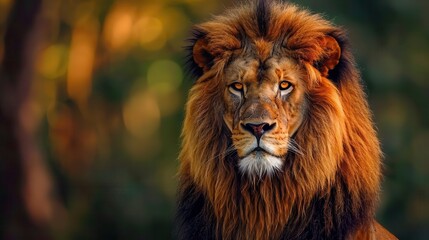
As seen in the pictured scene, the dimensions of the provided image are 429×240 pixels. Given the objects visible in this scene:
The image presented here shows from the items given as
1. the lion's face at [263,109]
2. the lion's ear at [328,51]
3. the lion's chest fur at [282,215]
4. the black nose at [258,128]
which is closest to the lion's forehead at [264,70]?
the lion's face at [263,109]

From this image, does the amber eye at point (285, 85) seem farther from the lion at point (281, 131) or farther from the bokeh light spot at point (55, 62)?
the bokeh light spot at point (55, 62)

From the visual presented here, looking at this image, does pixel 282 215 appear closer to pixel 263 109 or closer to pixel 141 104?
pixel 263 109

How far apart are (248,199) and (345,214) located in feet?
1.27

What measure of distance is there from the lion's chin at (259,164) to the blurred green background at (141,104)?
42.3 feet

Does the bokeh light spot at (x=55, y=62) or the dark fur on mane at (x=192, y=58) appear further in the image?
the bokeh light spot at (x=55, y=62)

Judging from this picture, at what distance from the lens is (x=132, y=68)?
23938 millimetres

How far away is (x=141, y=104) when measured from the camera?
25.0 m

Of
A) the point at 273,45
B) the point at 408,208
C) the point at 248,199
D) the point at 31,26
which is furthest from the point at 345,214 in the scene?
the point at 408,208

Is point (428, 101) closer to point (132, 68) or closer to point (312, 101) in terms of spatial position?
point (132, 68)

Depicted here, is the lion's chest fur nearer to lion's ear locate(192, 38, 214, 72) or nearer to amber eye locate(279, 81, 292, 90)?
amber eye locate(279, 81, 292, 90)

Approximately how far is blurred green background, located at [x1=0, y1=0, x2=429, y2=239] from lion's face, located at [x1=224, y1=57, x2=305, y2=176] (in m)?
12.8

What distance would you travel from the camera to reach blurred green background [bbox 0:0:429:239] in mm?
19828

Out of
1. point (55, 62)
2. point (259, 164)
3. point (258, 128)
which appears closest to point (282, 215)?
point (259, 164)

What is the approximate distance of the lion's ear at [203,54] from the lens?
517cm
